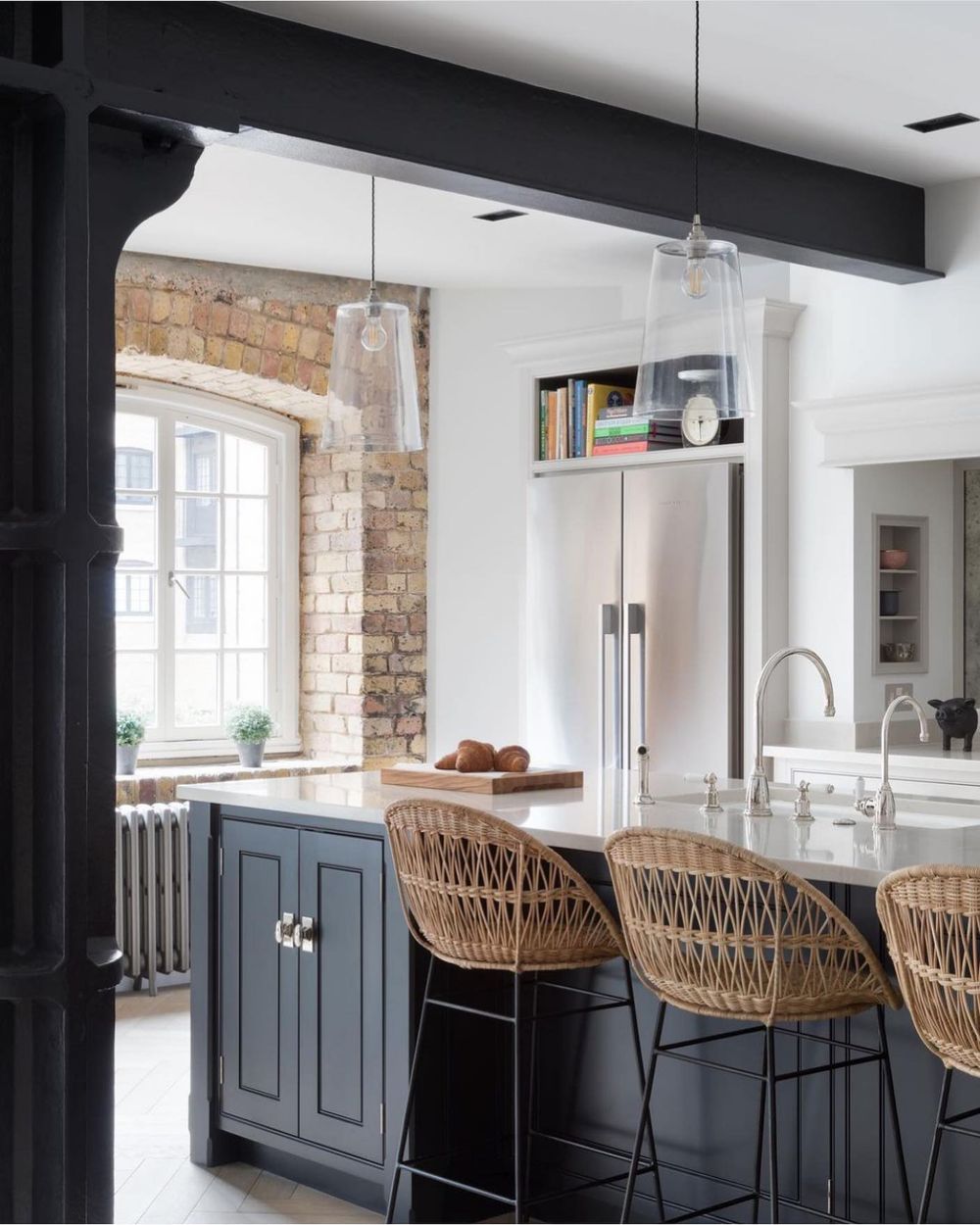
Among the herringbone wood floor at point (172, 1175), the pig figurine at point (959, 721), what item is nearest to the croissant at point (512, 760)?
the herringbone wood floor at point (172, 1175)

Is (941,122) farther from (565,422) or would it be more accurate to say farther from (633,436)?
(565,422)

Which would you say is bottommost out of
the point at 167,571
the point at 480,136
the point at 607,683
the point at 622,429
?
the point at 607,683

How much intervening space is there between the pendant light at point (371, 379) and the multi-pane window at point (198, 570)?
2570mm

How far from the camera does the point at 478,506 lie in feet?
22.7

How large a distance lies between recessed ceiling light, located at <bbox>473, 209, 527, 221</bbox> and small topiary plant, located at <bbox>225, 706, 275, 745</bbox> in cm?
233

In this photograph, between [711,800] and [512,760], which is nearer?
[711,800]

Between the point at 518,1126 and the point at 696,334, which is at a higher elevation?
the point at 696,334

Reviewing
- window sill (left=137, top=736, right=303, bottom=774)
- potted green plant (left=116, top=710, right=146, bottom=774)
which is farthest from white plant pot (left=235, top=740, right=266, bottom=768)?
potted green plant (left=116, top=710, right=146, bottom=774)

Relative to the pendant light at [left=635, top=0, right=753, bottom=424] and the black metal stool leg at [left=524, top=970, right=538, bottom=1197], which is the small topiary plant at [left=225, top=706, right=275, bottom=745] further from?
the pendant light at [left=635, top=0, right=753, bottom=424]

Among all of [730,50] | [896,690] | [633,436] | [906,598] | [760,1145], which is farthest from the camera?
[633,436]

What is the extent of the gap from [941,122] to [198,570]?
3.64 metres

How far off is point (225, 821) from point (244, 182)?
207cm

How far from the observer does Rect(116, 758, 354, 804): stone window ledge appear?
6289 millimetres

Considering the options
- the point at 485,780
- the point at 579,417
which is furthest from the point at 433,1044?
the point at 579,417
